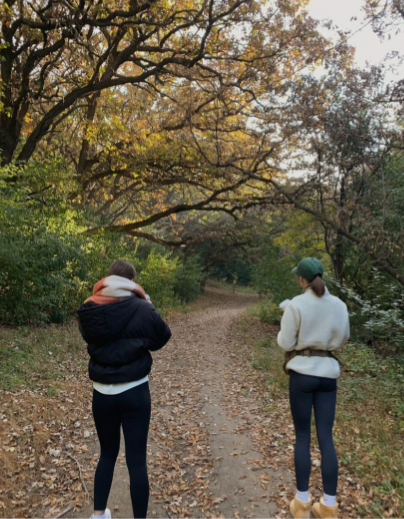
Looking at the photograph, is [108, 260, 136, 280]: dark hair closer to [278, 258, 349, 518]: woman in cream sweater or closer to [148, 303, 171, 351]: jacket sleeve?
[148, 303, 171, 351]: jacket sleeve

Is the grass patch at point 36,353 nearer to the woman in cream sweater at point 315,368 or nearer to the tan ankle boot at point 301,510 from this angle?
the tan ankle boot at point 301,510

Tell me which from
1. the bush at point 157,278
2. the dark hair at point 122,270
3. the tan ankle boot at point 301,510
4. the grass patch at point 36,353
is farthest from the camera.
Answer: the bush at point 157,278

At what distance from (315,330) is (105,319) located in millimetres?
1529

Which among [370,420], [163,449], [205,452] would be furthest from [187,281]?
[205,452]

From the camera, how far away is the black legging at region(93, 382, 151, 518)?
2527 mm

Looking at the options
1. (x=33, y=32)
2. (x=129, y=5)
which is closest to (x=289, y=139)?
(x=129, y=5)

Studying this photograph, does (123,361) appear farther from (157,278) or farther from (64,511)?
(157,278)

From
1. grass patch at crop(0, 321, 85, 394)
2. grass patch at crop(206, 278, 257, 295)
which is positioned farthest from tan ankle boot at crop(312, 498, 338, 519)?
grass patch at crop(206, 278, 257, 295)

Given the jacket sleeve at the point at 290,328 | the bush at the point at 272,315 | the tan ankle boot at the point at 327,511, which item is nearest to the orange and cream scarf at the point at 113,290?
the jacket sleeve at the point at 290,328

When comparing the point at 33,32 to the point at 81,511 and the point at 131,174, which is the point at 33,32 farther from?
the point at 81,511

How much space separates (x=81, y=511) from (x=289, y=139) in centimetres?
892

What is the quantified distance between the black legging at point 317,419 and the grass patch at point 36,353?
4.19 metres

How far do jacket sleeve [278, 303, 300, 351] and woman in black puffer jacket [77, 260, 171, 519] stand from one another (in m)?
0.89

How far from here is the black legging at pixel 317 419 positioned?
8.95 feet
